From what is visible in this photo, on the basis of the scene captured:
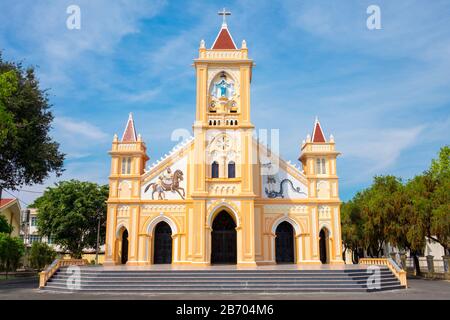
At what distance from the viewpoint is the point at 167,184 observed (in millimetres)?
30844

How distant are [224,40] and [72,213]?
2152 centimetres

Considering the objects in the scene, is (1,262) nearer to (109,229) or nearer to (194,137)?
(109,229)

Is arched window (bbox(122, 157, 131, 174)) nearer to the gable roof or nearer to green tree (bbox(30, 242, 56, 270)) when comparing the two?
the gable roof

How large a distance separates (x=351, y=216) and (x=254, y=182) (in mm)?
17400

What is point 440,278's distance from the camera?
95.3 feet

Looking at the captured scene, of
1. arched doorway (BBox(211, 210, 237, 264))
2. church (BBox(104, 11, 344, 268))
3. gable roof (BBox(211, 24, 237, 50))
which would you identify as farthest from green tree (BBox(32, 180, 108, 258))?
gable roof (BBox(211, 24, 237, 50))

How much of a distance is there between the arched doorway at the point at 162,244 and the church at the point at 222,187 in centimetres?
7

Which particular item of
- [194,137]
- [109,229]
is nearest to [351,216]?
[194,137]

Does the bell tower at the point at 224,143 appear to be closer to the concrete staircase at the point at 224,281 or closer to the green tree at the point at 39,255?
the concrete staircase at the point at 224,281

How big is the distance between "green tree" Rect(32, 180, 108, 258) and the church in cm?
1056

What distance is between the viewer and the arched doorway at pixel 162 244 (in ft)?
99.7

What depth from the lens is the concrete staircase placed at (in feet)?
64.5

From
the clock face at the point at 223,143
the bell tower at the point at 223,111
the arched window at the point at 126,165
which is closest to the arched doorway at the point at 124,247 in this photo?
the arched window at the point at 126,165
